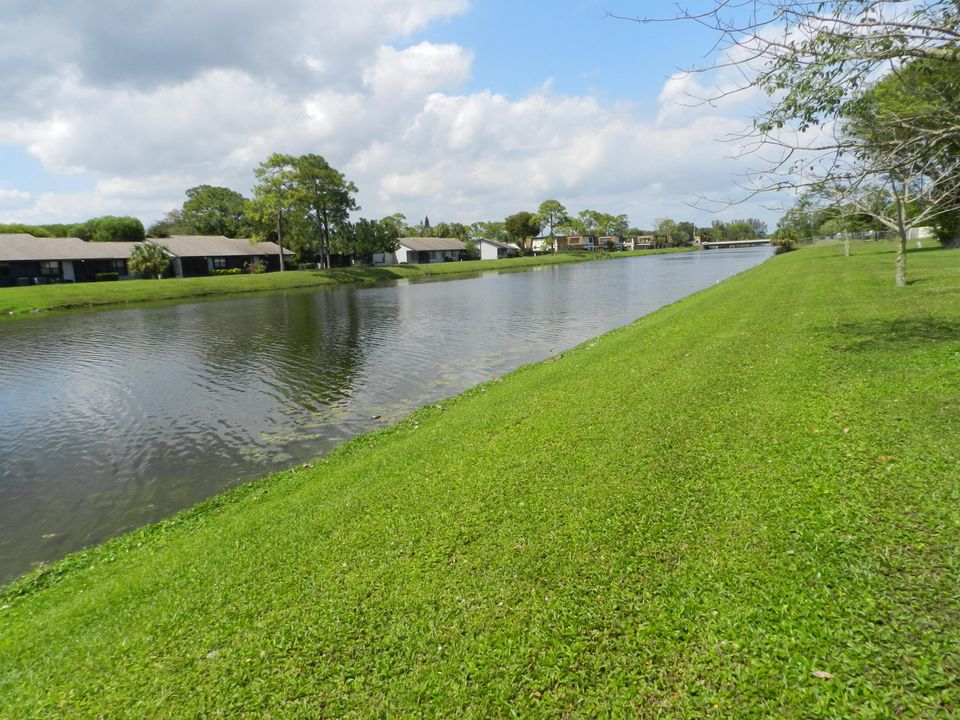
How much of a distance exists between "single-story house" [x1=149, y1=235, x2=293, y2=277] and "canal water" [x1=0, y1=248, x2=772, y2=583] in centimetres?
3397

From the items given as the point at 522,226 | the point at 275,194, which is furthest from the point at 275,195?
the point at 522,226

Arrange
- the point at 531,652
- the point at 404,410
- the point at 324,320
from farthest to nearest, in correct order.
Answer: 1. the point at 324,320
2. the point at 404,410
3. the point at 531,652

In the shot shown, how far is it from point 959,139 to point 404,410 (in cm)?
1302

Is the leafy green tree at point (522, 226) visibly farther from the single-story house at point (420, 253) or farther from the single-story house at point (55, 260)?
the single-story house at point (55, 260)

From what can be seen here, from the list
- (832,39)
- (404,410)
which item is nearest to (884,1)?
(832,39)

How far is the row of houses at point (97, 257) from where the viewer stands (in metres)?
57.6

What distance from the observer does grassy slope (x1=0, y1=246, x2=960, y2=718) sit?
402 cm

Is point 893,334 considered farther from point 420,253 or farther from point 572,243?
point 572,243

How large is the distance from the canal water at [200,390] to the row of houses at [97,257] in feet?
87.9

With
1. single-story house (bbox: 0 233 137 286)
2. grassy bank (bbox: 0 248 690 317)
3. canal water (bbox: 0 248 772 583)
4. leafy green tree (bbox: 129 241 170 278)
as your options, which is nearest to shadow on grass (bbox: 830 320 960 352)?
canal water (bbox: 0 248 772 583)

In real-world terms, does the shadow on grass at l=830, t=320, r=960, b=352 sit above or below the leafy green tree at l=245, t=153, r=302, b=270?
below

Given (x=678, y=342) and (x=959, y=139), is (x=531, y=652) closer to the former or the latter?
(x=959, y=139)

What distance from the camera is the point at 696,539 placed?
5.52 meters

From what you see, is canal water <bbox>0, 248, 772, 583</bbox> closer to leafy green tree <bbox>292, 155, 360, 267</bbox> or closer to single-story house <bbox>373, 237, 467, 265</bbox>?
leafy green tree <bbox>292, 155, 360, 267</bbox>
